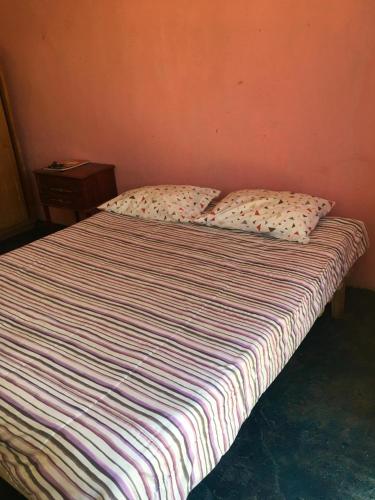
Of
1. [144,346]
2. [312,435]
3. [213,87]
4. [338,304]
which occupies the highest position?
[213,87]

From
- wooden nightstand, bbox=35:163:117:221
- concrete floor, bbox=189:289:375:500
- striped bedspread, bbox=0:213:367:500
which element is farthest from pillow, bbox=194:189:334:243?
wooden nightstand, bbox=35:163:117:221

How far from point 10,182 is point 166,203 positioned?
1811 millimetres

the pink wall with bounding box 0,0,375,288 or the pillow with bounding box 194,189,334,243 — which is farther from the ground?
the pink wall with bounding box 0,0,375,288

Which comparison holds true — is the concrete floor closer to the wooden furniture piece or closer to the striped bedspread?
the striped bedspread

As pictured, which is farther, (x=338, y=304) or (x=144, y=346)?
(x=338, y=304)

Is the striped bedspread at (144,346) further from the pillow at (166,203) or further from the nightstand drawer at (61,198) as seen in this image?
the nightstand drawer at (61,198)

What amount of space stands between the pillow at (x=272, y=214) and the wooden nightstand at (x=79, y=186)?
1.09 m

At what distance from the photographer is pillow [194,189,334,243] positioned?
1979 millimetres

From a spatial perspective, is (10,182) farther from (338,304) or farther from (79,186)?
(338,304)

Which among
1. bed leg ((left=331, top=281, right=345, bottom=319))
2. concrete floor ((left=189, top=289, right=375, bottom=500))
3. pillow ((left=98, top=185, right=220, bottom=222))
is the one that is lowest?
concrete floor ((left=189, top=289, right=375, bottom=500))

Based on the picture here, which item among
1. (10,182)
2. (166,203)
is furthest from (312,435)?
(10,182)

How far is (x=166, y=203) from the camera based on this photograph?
2.38m

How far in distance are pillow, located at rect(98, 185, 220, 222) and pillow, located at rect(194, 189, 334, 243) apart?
135 mm

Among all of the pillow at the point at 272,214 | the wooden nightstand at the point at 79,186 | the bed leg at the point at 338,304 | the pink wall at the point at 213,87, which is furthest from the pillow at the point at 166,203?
the bed leg at the point at 338,304
